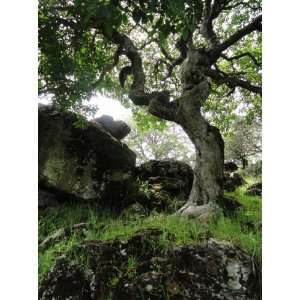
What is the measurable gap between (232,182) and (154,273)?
761cm

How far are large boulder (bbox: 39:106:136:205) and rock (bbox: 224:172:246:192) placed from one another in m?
3.63

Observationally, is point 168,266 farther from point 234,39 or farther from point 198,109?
point 234,39

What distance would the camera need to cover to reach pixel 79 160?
6.88 m

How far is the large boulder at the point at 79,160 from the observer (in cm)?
659

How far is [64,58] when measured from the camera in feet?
17.5

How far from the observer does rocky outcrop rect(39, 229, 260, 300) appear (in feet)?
9.41

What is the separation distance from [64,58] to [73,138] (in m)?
2.20

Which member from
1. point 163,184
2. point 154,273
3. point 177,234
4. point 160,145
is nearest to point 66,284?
point 154,273

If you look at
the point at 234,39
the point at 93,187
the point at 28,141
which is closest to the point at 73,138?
the point at 93,187

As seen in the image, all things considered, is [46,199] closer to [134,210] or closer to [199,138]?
[134,210]

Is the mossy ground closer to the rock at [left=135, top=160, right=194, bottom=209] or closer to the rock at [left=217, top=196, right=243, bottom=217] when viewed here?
the rock at [left=217, top=196, right=243, bottom=217]

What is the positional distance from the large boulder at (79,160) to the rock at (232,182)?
11.9 ft

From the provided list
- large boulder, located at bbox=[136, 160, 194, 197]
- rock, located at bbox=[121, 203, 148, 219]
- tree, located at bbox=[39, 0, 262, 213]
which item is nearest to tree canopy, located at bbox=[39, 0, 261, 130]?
tree, located at bbox=[39, 0, 262, 213]

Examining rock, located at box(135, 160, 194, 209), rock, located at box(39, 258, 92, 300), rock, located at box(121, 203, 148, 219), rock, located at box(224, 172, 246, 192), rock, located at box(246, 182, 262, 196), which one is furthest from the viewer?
rock, located at box(224, 172, 246, 192)
